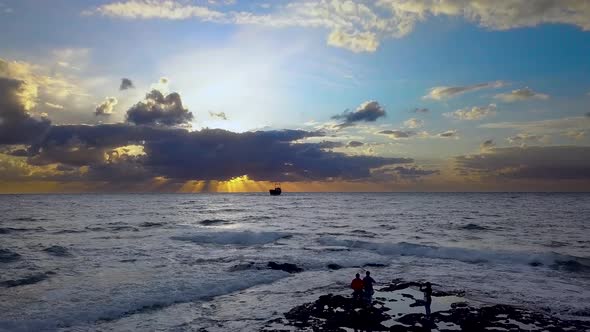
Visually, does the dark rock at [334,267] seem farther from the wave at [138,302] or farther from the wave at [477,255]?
the wave at [477,255]

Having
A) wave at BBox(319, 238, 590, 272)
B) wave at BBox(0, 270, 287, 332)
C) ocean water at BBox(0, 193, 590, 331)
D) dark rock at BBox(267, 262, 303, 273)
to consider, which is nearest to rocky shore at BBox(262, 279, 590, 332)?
ocean water at BBox(0, 193, 590, 331)

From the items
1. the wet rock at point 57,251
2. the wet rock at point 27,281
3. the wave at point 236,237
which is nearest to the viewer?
the wet rock at point 27,281

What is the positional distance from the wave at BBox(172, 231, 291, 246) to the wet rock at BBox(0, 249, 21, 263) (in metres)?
20.6

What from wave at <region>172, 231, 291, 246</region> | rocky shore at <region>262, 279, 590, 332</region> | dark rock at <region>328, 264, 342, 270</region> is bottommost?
wave at <region>172, 231, 291, 246</region>

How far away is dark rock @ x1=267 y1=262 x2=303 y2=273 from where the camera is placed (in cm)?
3572

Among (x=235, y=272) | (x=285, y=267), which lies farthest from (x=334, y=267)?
(x=235, y=272)

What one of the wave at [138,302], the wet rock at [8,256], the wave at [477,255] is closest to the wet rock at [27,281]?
the wet rock at [8,256]

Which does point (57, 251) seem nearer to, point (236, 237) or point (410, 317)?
point (236, 237)

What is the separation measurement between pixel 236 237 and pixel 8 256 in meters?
28.2

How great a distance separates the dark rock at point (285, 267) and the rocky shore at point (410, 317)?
31.8 feet

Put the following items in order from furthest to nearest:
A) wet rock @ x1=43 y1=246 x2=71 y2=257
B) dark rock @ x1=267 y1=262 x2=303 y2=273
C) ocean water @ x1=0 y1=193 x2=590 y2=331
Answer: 1. wet rock @ x1=43 y1=246 x2=71 y2=257
2. dark rock @ x1=267 y1=262 x2=303 y2=273
3. ocean water @ x1=0 y1=193 x2=590 y2=331

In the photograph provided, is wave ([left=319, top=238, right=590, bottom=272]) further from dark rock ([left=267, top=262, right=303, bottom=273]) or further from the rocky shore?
the rocky shore

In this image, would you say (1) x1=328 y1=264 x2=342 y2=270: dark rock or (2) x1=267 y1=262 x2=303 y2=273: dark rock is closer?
(2) x1=267 y1=262 x2=303 y2=273: dark rock

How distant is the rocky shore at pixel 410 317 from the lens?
795 inches
